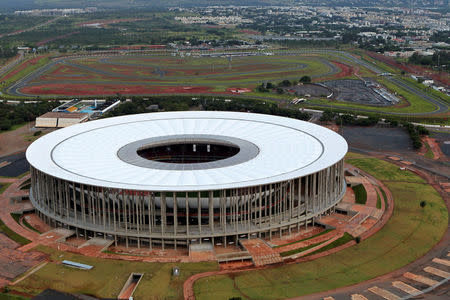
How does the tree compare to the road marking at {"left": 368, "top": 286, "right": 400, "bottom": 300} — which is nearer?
the road marking at {"left": 368, "top": 286, "right": 400, "bottom": 300}

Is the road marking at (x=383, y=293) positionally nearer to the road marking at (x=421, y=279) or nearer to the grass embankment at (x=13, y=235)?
the road marking at (x=421, y=279)

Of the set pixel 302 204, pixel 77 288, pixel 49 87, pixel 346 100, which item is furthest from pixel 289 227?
pixel 49 87

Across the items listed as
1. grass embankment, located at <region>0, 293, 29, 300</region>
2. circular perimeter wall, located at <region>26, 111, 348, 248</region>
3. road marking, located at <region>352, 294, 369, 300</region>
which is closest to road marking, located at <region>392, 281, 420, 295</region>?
road marking, located at <region>352, 294, 369, 300</region>

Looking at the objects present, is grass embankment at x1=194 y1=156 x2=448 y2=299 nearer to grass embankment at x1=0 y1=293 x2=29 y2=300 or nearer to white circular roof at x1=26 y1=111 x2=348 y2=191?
white circular roof at x1=26 y1=111 x2=348 y2=191

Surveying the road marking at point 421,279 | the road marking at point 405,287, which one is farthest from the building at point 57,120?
the road marking at point 405,287

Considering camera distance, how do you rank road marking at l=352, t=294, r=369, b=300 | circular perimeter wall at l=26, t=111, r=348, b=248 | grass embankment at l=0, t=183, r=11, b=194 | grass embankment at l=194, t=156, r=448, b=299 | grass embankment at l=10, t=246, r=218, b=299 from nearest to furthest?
grass embankment at l=10, t=246, r=218, b=299
road marking at l=352, t=294, r=369, b=300
grass embankment at l=194, t=156, r=448, b=299
circular perimeter wall at l=26, t=111, r=348, b=248
grass embankment at l=0, t=183, r=11, b=194

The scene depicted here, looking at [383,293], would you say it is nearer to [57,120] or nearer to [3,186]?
[3,186]

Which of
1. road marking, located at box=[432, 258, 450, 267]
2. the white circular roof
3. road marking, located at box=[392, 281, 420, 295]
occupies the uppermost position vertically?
the white circular roof
